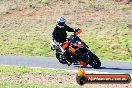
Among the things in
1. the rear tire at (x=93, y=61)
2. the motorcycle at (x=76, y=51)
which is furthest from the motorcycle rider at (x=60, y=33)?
the rear tire at (x=93, y=61)

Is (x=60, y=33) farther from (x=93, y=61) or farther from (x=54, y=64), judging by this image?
(x=54, y=64)

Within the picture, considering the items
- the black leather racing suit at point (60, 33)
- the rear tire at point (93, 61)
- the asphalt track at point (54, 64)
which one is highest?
the black leather racing suit at point (60, 33)

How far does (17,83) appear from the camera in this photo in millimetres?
13562

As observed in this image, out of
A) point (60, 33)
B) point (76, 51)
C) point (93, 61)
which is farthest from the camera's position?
point (93, 61)

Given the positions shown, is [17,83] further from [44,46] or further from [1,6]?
[1,6]

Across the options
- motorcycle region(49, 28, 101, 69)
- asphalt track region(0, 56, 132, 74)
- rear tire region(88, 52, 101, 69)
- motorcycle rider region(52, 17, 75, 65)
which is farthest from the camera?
asphalt track region(0, 56, 132, 74)

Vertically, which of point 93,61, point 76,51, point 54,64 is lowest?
point 54,64

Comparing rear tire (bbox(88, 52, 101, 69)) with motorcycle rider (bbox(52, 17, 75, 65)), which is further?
motorcycle rider (bbox(52, 17, 75, 65))

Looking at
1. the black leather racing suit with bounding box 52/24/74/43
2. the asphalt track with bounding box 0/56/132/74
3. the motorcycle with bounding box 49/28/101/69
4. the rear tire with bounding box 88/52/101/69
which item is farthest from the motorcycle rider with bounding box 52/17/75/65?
the asphalt track with bounding box 0/56/132/74

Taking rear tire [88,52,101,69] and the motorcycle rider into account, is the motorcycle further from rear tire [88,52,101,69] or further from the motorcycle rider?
the motorcycle rider

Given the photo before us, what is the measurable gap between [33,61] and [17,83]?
7.93 meters

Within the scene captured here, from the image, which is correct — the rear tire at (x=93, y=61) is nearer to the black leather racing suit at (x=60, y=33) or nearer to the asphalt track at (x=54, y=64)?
the asphalt track at (x=54, y=64)

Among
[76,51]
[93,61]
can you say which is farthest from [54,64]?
[76,51]

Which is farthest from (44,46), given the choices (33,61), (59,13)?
(59,13)
